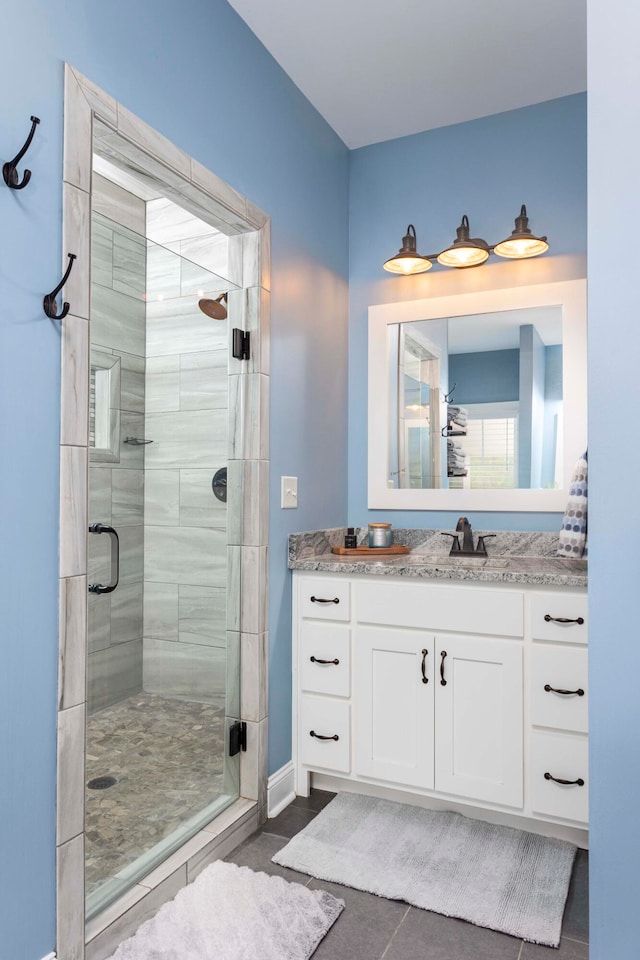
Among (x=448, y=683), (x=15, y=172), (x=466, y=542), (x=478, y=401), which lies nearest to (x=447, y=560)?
(x=466, y=542)

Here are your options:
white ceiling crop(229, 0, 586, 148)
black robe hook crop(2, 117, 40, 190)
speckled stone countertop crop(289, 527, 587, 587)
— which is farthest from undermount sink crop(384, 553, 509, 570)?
white ceiling crop(229, 0, 586, 148)

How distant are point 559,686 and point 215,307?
1693 mm

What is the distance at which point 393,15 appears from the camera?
7.47ft

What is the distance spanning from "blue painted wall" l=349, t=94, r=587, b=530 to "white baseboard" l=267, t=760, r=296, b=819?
45.4 inches

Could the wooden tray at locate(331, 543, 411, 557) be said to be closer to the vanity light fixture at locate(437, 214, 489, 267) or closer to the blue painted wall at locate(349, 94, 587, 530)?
the blue painted wall at locate(349, 94, 587, 530)

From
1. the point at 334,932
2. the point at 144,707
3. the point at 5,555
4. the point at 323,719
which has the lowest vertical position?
the point at 334,932

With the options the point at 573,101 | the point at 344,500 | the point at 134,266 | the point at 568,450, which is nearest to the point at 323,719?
the point at 344,500

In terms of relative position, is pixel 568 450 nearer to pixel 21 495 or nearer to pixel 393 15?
pixel 393 15

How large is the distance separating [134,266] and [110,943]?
1754 mm

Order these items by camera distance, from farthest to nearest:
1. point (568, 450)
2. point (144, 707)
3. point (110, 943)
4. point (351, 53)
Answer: point (568, 450)
point (351, 53)
point (144, 707)
point (110, 943)

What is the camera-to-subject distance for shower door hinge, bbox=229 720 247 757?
230 centimetres

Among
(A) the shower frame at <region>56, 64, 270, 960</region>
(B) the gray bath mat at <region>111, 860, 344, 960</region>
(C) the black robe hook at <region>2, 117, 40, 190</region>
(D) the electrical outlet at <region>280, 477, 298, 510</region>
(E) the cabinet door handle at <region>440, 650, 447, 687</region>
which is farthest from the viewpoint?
(D) the electrical outlet at <region>280, 477, 298, 510</region>

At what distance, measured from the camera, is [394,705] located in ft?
7.78

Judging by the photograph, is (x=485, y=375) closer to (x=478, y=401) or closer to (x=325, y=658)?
(x=478, y=401)
